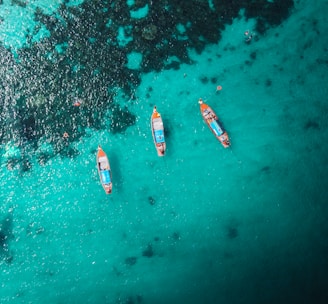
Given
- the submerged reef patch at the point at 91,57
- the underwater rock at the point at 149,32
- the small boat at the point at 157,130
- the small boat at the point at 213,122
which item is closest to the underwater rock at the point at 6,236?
the submerged reef patch at the point at 91,57

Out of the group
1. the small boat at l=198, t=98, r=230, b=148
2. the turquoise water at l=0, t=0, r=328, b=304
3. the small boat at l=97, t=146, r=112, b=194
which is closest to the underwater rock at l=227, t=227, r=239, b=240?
the turquoise water at l=0, t=0, r=328, b=304

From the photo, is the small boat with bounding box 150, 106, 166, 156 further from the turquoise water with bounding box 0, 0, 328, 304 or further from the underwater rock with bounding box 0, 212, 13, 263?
the underwater rock with bounding box 0, 212, 13, 263

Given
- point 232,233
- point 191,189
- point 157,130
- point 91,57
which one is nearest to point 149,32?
point 91,57

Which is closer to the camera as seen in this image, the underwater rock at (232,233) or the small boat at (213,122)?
the small boat at (213,122)

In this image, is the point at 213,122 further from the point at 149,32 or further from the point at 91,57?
the point at 91,57

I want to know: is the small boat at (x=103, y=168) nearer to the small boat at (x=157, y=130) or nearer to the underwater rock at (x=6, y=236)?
the small boat at (x=157, y=130)
